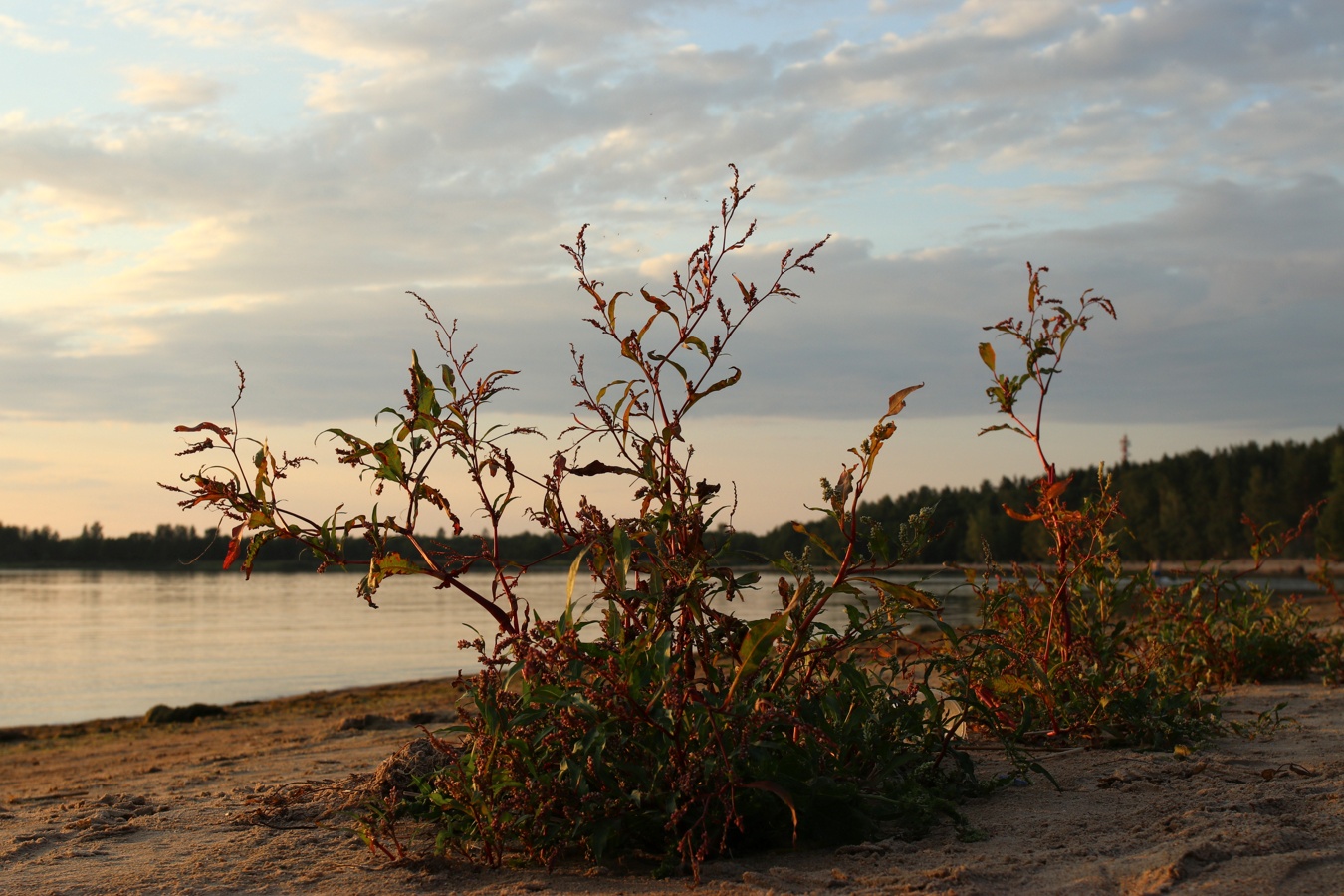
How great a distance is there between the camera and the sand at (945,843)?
273cm

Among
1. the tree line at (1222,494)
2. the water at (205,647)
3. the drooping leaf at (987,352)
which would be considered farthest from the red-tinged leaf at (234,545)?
the tree line at (1222,494)

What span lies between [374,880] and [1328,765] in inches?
132

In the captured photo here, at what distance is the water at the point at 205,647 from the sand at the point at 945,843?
4.11 feet

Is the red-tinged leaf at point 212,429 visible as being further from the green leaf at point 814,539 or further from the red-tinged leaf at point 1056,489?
the red-tinged leaf at point 1056,489

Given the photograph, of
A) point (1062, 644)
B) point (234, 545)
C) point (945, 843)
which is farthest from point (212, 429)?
point (1062, 644)

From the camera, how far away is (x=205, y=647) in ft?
71.4

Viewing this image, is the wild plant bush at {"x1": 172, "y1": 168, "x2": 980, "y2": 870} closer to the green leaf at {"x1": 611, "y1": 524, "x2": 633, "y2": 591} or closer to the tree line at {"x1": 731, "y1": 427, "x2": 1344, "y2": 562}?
the green leaf at {"x1": 611, "y1": 524, "x2": 633, "y2": 591}

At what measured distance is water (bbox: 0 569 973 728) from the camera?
49.6ft

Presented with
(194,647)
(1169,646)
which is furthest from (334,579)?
(1169,646)

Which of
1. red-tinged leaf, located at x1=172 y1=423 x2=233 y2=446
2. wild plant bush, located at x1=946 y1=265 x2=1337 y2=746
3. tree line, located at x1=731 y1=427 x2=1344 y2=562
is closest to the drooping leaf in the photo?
wild plant bush, located at x1=946 y1=265 x2=1337 y2=746

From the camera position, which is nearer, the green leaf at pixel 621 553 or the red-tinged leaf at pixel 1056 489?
the green leaf at pixel 621 553

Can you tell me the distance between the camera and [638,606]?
10.7ft

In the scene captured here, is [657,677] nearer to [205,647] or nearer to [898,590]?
[898,590]

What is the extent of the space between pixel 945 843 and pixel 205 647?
70.8ft
